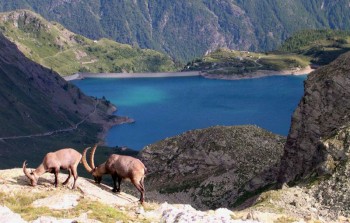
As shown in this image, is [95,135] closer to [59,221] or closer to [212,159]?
[212,159]

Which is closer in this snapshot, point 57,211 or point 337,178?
point 57,211

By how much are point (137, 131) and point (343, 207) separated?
17017 centimetres

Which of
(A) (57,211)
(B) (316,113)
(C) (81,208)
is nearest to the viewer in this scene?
(A) (57,211)

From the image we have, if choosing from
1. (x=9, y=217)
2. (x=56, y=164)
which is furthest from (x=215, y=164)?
(x=9, y=217)

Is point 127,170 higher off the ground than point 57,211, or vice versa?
→ point 57,211

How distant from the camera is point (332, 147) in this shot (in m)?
31.0

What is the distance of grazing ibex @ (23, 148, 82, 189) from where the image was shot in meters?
20.7

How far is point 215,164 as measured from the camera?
58219mm

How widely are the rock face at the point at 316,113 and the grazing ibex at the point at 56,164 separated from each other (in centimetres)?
2130

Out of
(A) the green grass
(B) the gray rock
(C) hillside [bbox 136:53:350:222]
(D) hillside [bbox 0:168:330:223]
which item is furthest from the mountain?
(B) the gray rock

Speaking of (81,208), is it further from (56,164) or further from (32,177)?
(56,164)

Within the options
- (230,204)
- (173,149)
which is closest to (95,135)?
(173,149)

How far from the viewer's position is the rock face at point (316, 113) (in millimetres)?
39125

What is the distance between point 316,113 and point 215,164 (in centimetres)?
1977
